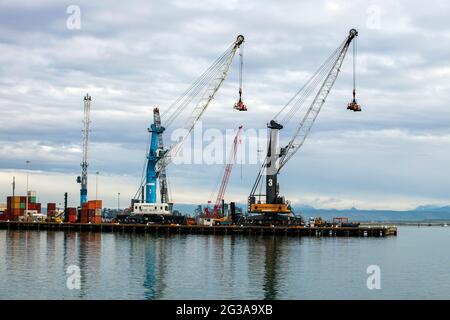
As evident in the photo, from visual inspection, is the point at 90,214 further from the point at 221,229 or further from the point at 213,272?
the point at 213,272

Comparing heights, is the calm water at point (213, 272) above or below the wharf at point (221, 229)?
below

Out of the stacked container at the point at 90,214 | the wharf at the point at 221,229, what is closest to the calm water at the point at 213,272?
the wharf at the point at 221,229

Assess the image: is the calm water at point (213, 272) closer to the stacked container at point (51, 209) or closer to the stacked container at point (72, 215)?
the stacked container at point (72, 215)

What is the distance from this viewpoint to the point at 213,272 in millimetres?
72250

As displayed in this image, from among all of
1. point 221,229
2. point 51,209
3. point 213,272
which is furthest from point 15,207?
point 213,272

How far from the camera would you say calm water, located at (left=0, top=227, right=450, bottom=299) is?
57.7 metres

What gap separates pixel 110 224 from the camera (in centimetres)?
15975

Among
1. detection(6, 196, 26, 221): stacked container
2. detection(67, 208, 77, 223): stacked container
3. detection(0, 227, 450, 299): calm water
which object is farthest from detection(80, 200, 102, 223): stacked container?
detection(0, 227, 450, 299): calm water

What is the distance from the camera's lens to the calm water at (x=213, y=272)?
57656mm
